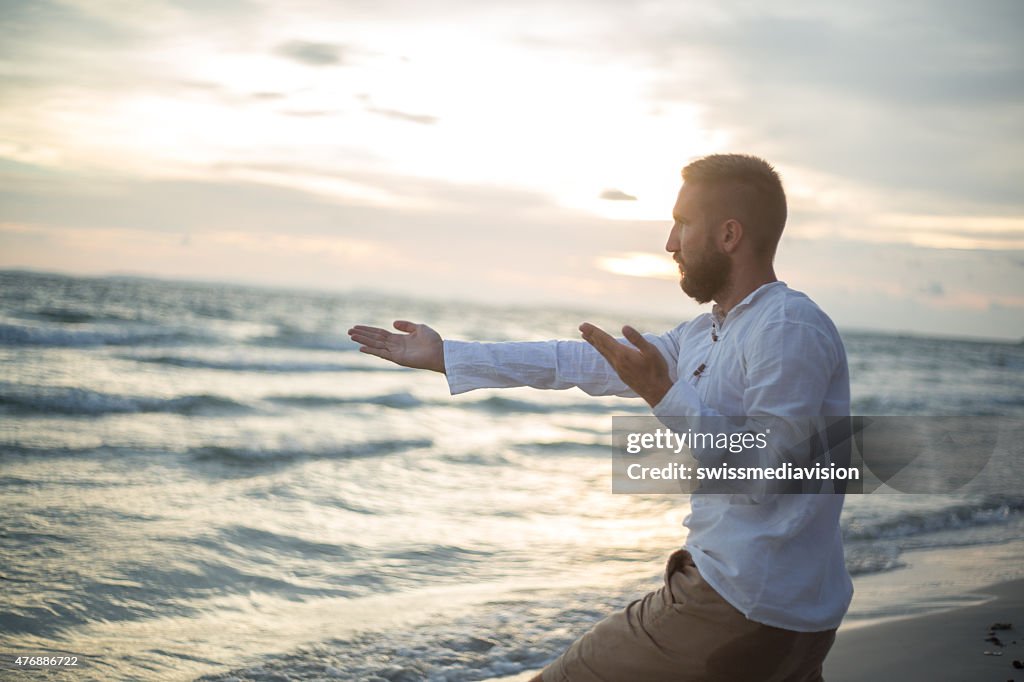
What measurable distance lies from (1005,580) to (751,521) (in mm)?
5960

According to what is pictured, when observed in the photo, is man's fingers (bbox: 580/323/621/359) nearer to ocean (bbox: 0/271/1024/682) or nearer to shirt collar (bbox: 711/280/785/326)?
shirt collar (bbox: 711/280/785/326)

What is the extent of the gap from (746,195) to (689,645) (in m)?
1.30

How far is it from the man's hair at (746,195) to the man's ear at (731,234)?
1 cm

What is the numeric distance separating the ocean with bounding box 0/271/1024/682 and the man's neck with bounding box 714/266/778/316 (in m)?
3.30

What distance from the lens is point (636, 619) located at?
2.64 metres

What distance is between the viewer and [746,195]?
2.49 meters

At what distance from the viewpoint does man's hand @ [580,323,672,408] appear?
2.24m

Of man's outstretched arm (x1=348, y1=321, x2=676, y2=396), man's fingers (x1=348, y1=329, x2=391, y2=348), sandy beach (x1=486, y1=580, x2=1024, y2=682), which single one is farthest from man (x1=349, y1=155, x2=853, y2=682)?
sandy beach (x1=486, y1=580, x2=1024, y2=682)

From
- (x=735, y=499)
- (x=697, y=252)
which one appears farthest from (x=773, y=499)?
(x=697, y=252)

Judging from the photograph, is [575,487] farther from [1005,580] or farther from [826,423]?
[826,423]

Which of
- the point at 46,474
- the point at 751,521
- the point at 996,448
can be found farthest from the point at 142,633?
the point at 996,448

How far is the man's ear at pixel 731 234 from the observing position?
8.20 feet

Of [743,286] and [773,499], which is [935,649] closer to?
[773,499]

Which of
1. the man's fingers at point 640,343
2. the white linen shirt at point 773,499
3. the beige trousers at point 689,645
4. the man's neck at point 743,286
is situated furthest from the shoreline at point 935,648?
the man's fingers at point 640,343
